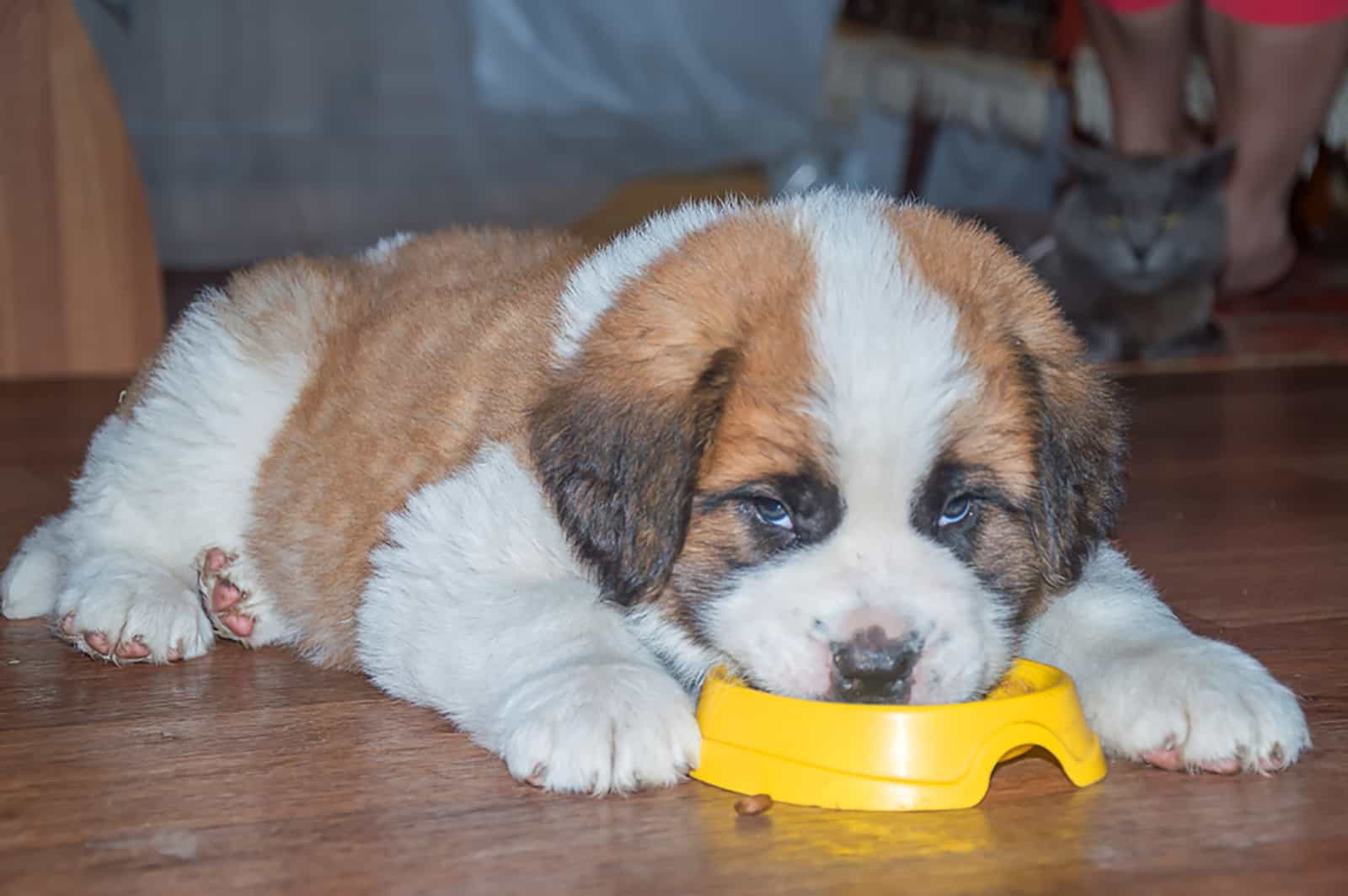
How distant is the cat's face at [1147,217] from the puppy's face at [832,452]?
15.2 ft

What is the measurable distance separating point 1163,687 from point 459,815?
3.08 feet

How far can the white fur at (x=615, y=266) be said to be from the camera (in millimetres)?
2477

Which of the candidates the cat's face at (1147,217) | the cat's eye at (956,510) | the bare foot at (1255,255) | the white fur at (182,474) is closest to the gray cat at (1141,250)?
the cat's face at (1147,217)

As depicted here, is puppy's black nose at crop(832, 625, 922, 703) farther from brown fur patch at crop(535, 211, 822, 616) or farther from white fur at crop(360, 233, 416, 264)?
white fur at crop(360, 233, 416, 264)

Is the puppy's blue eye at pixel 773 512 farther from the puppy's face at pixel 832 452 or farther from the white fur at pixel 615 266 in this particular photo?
the white fur at pixel 615 266

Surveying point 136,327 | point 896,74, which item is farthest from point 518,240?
point 896,74

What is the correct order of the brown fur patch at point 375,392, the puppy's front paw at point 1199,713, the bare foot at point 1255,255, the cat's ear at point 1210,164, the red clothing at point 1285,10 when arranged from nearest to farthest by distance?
the puppy's front paw at point 1199,713
the brown fur patch at point 375,392
the red clothing at point 1285,10
the cat's ear at point 1210,164
the bare foot at point 1255,255

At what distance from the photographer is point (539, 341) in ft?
8.57

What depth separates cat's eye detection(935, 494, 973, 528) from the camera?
2.24 m

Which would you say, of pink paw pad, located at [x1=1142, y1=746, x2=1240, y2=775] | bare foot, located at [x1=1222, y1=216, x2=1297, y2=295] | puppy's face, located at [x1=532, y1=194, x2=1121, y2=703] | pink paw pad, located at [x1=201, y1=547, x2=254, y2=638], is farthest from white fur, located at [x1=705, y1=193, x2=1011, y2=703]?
bare foot, located at [x1=1222, y1=216, x2=1297, y2=295]

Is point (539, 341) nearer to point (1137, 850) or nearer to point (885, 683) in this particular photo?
point (885, 683)

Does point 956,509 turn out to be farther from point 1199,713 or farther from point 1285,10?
point 1285,10

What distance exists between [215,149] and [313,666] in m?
8.97

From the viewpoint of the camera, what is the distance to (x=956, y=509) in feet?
7.42
